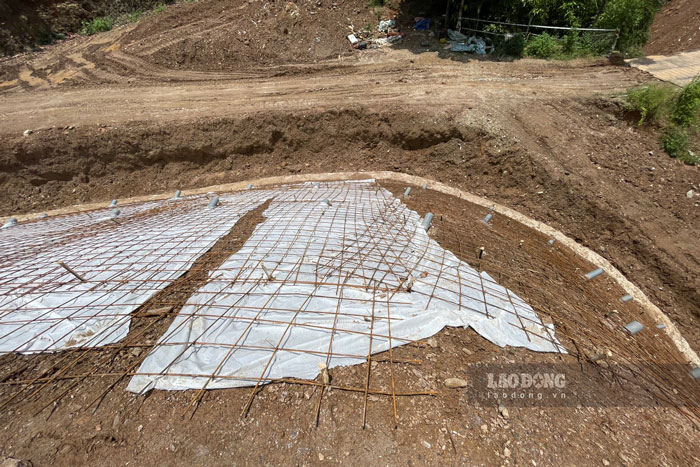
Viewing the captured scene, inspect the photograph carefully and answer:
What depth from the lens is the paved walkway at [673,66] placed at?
8758mm

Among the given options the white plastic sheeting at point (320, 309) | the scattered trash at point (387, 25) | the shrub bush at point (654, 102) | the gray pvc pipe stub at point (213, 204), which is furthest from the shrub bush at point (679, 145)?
the gray pvc pipe stub at point (213, 204)

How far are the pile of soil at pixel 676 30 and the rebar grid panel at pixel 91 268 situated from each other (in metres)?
16.6

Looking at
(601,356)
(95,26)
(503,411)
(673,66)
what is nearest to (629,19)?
(673,66)

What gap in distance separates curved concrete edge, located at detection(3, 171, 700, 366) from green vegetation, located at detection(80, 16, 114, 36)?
11.4 metres

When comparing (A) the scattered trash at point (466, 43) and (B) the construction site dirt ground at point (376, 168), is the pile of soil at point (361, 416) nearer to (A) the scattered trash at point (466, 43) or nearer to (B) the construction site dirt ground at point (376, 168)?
(B) the construction site dirt ground at point (376, 168)

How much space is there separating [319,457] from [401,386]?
111 centimetres

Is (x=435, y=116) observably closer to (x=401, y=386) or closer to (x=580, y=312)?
(x=580, y=312)

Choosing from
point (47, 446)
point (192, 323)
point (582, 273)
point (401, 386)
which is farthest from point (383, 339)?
point (582, 273)

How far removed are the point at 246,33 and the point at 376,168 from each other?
9165 mm

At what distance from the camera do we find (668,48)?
10.5 meters

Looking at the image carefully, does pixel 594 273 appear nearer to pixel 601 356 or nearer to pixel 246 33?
pixel 601 356

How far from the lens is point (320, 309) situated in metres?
3.75

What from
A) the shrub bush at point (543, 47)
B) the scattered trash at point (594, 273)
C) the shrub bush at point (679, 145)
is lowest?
the scattered trash at point (594, 273)

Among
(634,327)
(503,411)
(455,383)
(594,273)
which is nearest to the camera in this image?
(503,411)
